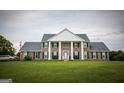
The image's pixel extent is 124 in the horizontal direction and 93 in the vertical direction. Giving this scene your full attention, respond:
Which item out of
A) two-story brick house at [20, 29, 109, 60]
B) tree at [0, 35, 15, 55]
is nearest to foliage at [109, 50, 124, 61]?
two-story brick house at [20, 29, 109, 60]

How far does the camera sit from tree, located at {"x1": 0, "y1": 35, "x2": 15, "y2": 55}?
12.2 m

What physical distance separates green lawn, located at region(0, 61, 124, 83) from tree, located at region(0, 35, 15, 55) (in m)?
0.92

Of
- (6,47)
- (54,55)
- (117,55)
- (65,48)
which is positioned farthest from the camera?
(65,48)

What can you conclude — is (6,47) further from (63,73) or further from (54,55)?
(63,73)

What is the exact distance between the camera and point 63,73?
1051cm

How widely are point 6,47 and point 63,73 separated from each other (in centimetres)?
356

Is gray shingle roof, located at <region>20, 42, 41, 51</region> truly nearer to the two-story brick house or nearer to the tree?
the two-story brick house

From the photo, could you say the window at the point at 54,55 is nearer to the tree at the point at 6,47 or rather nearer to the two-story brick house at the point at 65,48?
the two-story brick house at the point at 65,48

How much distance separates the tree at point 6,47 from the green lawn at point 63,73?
0.92 meters

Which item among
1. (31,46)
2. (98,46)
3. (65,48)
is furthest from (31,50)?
(98,46)

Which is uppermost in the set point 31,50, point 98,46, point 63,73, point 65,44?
point 65,44

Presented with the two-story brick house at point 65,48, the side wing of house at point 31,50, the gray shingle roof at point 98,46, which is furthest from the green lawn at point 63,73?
the side wing of house at point 31,50

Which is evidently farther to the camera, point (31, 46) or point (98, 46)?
point (31, 46)
